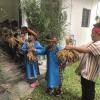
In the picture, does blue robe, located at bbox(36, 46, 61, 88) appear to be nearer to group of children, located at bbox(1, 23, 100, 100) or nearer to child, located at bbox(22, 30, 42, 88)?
group of children, located at bbox(1, 23, 100, 100)

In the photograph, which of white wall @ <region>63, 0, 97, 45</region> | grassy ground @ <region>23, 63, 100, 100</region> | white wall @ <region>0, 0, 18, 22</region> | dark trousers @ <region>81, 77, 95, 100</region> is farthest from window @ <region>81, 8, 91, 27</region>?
dark trousers @ <region>81, 77, 95, 100</region>

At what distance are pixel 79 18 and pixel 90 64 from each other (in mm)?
6160

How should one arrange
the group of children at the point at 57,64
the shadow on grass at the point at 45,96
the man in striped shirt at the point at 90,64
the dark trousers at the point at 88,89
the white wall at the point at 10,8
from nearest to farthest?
1. the man in striped shirt at the point at 90,64
2. the group of children at the point at 57,64
3. the dark trousers at the point at 88,89
4. the shadow on grass at the point at 45,96
5. the white wall at the point at 10,8

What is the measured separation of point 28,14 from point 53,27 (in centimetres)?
88

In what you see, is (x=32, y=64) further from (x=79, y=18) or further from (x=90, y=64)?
(x=79, y=18)

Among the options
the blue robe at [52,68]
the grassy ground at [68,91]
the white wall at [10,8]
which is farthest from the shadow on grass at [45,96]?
the white wall at [10,8]

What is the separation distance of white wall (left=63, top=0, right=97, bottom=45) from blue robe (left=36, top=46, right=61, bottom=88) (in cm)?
404

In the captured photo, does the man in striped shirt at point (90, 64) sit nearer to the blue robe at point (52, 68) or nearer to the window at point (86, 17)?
the blue robe at point (52, 68)

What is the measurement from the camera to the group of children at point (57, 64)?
3.81 m

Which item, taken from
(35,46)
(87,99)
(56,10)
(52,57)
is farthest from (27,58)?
(56,10)

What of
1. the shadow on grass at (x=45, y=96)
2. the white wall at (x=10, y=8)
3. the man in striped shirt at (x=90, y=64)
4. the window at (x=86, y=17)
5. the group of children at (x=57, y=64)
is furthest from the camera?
the window at (x=86, y=17)

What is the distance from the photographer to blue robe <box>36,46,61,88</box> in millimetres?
4562

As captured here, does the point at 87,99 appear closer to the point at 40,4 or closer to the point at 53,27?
the point at 53,27

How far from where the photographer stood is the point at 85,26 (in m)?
10.8
